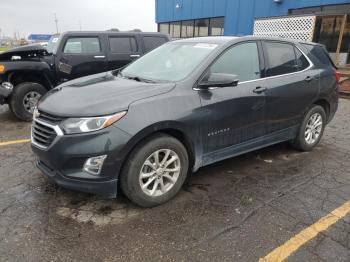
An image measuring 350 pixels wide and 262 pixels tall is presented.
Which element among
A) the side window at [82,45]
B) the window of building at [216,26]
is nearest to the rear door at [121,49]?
the side window at [82,45]

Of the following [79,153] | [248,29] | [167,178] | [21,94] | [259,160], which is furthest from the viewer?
[248,29]

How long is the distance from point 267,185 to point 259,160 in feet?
2.65

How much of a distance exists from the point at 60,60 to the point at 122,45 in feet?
4.89

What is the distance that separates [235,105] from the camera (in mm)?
3605

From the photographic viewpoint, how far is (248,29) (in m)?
18.7

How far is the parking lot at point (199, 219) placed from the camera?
102 inches

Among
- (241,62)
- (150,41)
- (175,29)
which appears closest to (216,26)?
(175,29)

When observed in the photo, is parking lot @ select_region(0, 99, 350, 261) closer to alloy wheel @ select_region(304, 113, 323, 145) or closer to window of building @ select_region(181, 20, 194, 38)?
alloy wheel @ select_region(304, 113, 323, 145)

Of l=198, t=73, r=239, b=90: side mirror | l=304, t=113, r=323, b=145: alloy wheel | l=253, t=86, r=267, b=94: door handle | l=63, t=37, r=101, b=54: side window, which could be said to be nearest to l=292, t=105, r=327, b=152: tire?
l=304, t=113, r=323, b=145: alloy wheel

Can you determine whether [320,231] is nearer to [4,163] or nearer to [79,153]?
[79,153]

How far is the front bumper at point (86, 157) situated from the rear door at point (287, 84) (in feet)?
6.80

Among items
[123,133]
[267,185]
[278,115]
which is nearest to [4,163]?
[123,133]

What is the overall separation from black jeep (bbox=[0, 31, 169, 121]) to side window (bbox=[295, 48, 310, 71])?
4212 mm

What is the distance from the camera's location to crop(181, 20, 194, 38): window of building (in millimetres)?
24100
